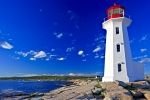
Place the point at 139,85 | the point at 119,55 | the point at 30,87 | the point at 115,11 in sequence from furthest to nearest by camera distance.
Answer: the point at 30,87 < the point at 115,11 < the point at 119,55 < the point at 139,85

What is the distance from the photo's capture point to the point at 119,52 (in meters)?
23.2

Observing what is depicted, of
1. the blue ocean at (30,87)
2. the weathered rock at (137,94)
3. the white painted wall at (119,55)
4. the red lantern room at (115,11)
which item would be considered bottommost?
the weathered rock at (137,94)

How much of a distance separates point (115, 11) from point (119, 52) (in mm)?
4172

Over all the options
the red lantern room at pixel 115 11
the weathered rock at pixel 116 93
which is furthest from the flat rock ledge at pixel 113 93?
the red lantern room at pixel 115 11

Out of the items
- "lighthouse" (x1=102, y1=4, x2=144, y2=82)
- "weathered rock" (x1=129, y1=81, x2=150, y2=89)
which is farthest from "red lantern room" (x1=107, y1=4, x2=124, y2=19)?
"weathered rock" (x1=129, y1=81, x2=150, y2=89)

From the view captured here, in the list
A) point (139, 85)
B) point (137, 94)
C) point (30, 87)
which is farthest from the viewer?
point (30, 87)

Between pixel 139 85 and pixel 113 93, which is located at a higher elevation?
pixel 139 85

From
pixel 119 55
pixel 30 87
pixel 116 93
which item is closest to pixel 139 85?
pixel 119 55

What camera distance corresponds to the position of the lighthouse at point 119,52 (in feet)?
75.3

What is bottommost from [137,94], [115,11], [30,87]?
[137,94]

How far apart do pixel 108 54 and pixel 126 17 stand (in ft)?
12.8

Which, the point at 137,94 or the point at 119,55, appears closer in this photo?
the point at 137,94

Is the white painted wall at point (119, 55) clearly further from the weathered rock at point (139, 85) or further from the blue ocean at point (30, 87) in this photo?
the blue ocean at point (30, 87)

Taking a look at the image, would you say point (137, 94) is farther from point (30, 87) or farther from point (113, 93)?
point (30, 87)
